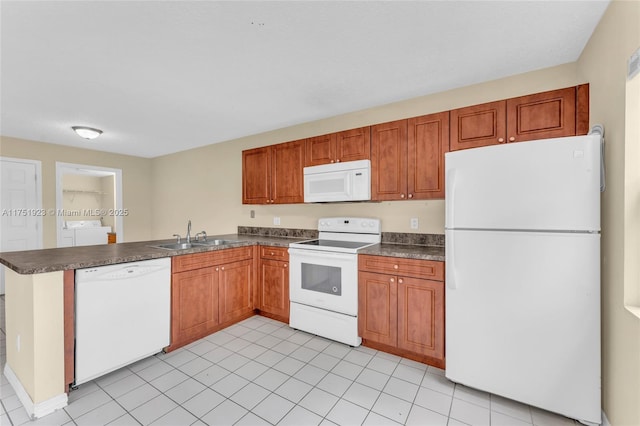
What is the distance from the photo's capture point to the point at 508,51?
2.02 meters

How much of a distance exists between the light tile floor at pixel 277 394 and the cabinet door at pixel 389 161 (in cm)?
150

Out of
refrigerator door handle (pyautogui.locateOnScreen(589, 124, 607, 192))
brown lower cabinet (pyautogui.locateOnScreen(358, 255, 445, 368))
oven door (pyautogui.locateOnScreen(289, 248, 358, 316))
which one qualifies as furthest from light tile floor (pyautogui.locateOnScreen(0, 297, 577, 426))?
refrigerator door handle (pyautogui.locateOnScreen(589, 124, 607, 192))

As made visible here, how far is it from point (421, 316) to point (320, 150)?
1961mm

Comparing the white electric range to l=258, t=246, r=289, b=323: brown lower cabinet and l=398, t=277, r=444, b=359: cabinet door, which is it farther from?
l=398, t=277, r=444, b=359: cabinet door

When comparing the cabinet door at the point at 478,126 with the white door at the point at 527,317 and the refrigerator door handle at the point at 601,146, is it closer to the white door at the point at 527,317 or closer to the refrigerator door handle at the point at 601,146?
the refrigerator door handle at the point at 601,146

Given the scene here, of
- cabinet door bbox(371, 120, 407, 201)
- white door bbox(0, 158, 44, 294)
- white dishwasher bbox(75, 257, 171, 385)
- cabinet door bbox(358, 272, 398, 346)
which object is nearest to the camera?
white dishwasher bbox(75, 257, 171, 385)

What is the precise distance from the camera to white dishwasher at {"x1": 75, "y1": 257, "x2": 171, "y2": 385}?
1917mm

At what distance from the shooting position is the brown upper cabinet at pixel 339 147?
2.85 metres

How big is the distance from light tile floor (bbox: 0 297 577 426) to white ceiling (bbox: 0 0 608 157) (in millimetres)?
2405

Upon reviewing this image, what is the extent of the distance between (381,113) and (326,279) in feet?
6.20

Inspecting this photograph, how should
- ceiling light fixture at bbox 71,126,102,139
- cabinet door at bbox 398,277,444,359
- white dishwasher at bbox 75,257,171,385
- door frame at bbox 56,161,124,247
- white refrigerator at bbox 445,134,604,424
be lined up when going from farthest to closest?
door frame at bbox 56,161,124,247 < ceiling light fixture at bbox 71,126,102,139 < cabinet door at bbox 398,277,444,359 < white dishwasher at bbox 75,257,171,385 < white refrigerator at bbox 445,134,604,424

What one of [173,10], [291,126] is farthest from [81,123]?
[173,10]

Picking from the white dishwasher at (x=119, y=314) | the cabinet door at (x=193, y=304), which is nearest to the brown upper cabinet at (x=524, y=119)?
the cabinet door at (x=193, y=304)

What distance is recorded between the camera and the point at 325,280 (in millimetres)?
2750
